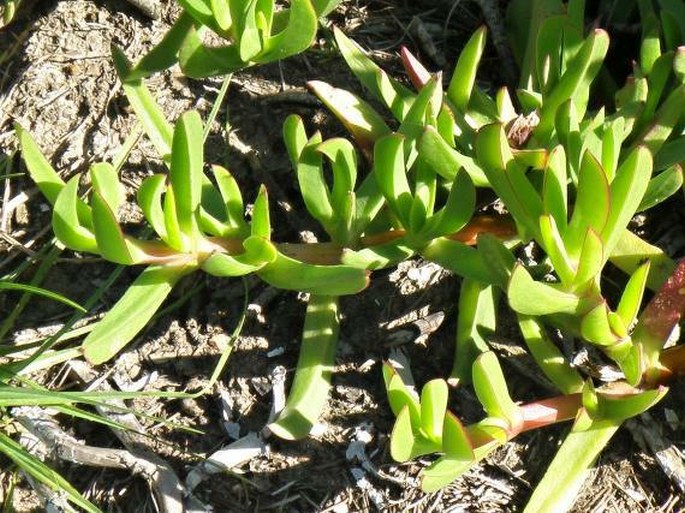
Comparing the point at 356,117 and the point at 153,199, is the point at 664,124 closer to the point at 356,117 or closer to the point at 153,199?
the point at 356,117

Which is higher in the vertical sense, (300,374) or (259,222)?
(259,222)

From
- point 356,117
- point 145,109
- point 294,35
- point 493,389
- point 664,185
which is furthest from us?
point 356,117

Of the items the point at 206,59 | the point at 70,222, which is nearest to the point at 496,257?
the point at 206,59

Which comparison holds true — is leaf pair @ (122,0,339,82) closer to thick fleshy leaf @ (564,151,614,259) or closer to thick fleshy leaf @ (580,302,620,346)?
thick fleshy leaf @ (564,151,614,259)

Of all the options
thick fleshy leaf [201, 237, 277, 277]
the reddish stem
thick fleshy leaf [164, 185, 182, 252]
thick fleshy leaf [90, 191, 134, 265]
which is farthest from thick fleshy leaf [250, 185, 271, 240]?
the reddish stem

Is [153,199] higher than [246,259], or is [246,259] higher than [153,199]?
[153,199]

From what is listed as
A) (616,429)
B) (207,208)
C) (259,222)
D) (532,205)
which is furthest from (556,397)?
(207,208)

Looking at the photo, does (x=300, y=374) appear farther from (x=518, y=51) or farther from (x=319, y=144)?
(x=518, y=51)

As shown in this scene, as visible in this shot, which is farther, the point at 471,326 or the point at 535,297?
the point at 471,326
